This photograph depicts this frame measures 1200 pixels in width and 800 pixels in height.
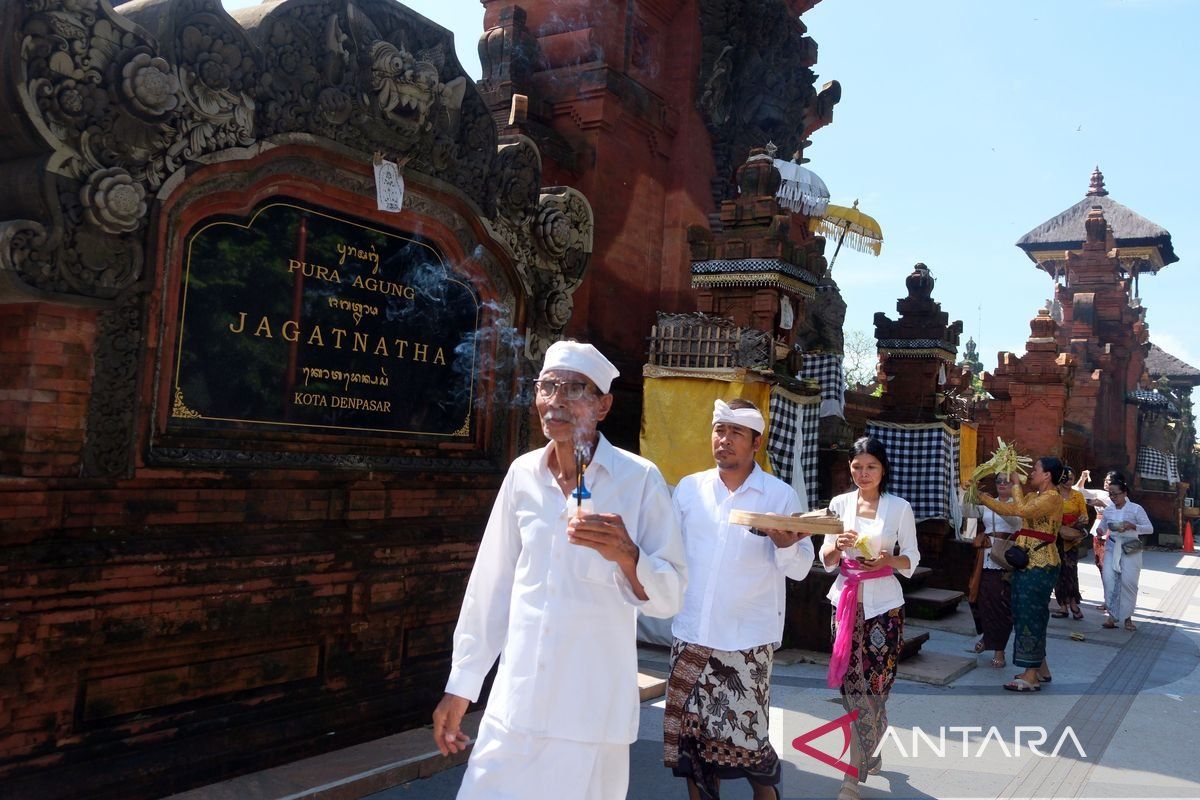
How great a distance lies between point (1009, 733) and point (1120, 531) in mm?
6593

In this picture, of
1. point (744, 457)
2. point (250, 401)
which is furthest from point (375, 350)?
point (744, 457)

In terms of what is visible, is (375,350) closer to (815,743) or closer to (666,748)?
(666,748)

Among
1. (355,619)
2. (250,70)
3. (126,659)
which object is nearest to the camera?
(126,659)

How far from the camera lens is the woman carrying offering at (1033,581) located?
25.3ft

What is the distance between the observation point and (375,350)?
5504mm

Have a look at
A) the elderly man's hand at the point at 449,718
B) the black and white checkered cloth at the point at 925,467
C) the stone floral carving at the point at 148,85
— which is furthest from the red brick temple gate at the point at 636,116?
the elderly man's hand at the point at 449,718

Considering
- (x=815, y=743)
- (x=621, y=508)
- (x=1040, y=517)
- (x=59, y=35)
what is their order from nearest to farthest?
(x=621, y=508) < (x=59, y=35) < (x=815, y=743) < (x=1040, y=517)

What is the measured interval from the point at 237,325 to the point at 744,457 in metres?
2.68

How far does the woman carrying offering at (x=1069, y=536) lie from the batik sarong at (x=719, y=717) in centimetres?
593

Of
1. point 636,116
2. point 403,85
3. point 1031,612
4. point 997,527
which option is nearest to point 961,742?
point 1031,612

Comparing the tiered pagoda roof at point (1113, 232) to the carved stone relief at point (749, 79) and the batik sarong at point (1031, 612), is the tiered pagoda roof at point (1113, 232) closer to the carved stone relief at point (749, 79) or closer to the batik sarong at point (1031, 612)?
the carved stone relief at point (749, 79)

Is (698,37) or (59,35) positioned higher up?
(698,37)

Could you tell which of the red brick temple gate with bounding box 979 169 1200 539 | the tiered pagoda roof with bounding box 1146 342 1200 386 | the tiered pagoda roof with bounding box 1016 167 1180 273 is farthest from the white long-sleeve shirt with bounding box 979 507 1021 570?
the tiered pagoda roof with bounding box 1146 342 1200 386

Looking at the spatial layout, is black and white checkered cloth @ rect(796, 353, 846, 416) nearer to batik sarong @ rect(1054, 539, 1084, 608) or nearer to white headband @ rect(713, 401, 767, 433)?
batik sarong @ rect(1054, 539, 1084, 608)
